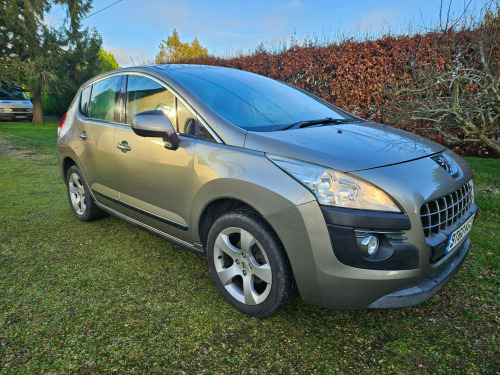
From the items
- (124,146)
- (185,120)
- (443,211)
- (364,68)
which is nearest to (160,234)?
(124,146)

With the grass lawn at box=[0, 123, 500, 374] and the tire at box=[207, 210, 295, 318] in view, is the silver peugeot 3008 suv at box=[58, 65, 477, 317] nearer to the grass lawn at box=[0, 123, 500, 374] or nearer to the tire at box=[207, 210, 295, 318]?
the tire at box=[207, 210, 295, 318]

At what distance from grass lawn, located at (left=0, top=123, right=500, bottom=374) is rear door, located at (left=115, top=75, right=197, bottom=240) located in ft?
1.48

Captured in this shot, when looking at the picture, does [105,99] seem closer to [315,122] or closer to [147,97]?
[147,97]

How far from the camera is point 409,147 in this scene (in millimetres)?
2352

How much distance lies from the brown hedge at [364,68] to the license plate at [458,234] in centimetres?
507

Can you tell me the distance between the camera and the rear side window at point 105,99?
330cm

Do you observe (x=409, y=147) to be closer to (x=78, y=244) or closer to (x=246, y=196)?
(x=246, y=196)

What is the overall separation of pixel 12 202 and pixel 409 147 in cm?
469

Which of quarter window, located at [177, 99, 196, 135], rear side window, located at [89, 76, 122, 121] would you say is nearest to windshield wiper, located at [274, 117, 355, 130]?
quarter window, located at [177, 99, 196, 135]

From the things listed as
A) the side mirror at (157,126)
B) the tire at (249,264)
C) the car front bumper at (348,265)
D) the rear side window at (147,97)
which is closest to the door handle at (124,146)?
the rear side window at (147,97)

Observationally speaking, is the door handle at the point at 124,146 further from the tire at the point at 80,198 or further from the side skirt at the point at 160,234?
the tire at the point at 80,198

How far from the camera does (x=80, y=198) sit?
393cm

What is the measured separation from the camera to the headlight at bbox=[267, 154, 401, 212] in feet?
6.01

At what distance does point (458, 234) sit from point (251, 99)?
1675 mm
